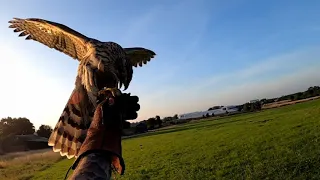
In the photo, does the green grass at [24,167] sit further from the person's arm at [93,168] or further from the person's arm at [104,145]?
the person's arm at [93,168]

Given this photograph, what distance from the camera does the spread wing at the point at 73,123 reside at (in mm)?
4473

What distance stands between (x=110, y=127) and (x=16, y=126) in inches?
2861

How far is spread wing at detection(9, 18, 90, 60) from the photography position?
237 inches

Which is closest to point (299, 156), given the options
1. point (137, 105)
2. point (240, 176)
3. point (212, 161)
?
point (240, 176)

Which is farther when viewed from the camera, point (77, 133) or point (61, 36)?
point (61, 36)

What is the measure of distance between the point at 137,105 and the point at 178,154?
55.9 feet

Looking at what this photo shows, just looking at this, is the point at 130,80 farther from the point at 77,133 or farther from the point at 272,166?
the point at 272,166

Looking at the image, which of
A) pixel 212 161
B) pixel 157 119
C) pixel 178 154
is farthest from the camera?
pixel 157 119

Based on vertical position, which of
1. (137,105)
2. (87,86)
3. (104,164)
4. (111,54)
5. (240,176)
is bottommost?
(240,176)

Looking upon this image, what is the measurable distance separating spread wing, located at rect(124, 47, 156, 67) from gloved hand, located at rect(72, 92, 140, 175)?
4572mm

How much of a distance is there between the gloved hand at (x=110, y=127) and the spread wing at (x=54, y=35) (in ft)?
12.0

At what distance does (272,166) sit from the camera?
11961 millimetres

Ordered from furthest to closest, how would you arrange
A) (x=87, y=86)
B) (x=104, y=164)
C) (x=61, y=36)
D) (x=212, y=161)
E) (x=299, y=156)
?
1. (x=212, y=161)
2. (x=299, y=156)
3. (x=61, y=36)
4. (x=87, y=86)
5. (x=104, y=164)

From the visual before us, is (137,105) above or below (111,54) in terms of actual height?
below
